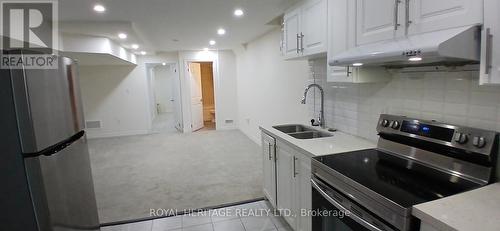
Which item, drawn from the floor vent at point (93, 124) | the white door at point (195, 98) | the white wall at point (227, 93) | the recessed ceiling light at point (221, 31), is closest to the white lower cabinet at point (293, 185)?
the recessed ceiling light at point (221, 31)

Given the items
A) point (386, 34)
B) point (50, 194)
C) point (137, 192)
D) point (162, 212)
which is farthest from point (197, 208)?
point (386, 34)

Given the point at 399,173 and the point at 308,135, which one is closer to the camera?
the point at 399,173

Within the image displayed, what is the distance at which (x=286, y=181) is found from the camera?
232 cm

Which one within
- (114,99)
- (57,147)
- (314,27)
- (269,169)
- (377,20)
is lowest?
(269,169)

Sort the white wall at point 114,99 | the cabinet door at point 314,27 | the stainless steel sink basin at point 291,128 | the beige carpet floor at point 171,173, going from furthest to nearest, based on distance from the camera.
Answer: the white wall at point 114,99, the beige carpet floor at point 171,173, the stainless steel sink basin at point 291,128, the cabinet door at point 314,27

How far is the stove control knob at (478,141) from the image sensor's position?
1243 mm

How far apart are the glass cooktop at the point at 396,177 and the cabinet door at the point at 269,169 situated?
91 centimetres

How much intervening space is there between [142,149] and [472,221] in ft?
18.3

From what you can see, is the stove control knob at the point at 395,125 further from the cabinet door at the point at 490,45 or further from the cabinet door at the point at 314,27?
the cabinet door at the point at 314,27

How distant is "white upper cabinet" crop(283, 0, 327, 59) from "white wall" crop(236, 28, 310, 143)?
0.60 metres

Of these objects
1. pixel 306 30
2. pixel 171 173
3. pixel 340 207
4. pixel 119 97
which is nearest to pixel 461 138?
pixel 340 207

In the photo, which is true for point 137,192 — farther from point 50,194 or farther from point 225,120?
point 225,120

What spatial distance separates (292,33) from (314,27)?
436 millimetres

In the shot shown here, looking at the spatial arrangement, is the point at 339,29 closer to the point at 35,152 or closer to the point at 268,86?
the point at 35,152
